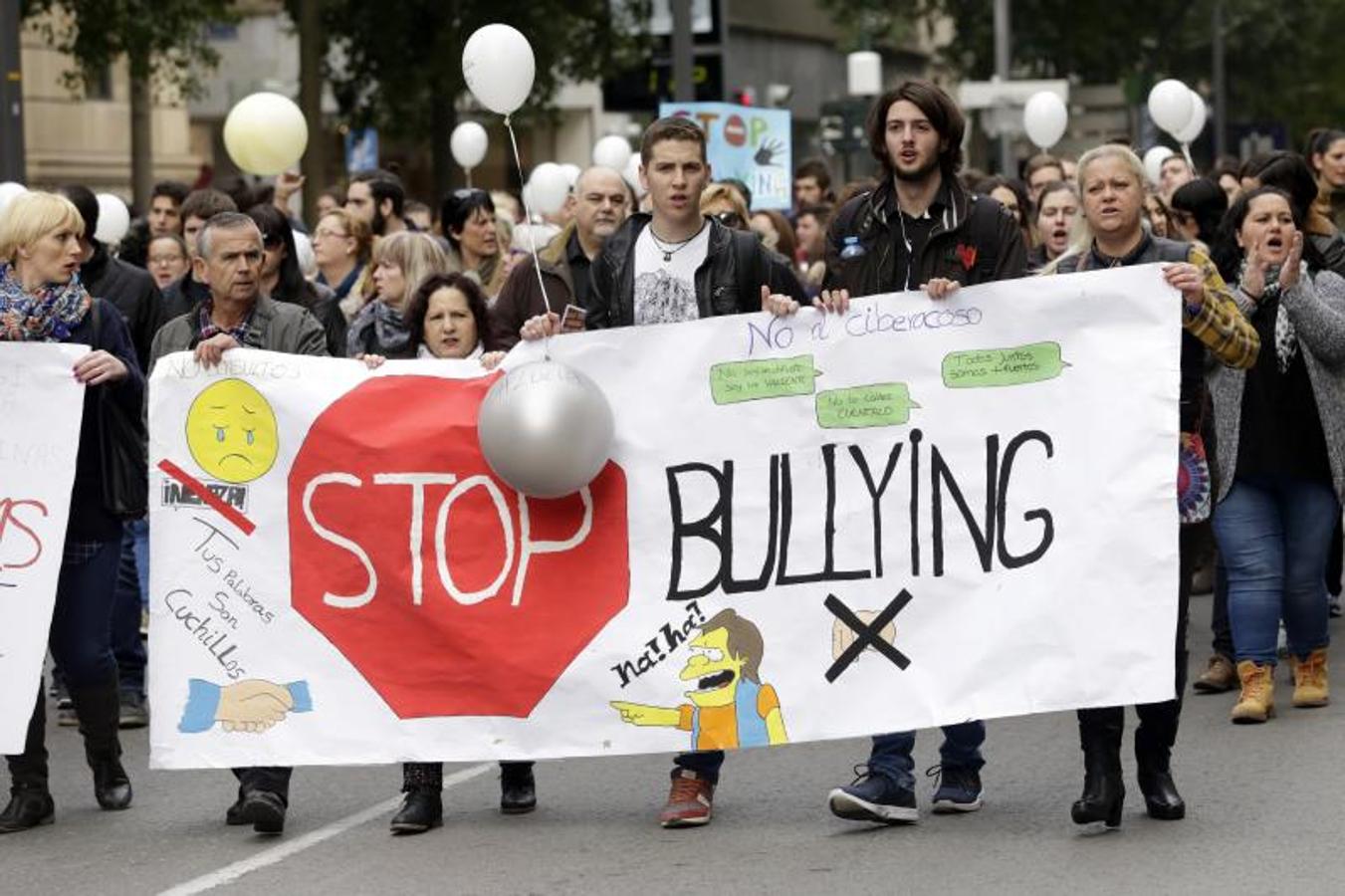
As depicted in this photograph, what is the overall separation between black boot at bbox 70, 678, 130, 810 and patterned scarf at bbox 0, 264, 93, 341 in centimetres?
107

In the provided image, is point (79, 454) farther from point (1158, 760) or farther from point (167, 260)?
point (167, 260)

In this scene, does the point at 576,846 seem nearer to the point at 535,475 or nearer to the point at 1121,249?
the point at 535,475

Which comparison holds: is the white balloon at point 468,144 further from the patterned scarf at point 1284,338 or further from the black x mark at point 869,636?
the black x mark at point 869,636

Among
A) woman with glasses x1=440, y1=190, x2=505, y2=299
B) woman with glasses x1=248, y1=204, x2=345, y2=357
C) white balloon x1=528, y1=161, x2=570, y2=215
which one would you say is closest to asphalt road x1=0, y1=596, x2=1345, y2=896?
woman with glasses x1=248, y1=204, x2=345, y2=357

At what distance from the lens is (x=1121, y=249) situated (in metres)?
8.35

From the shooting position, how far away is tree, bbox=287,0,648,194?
33719mm

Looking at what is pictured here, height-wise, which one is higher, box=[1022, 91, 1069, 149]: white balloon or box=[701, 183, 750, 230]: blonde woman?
box=[1022, 91, 1069, 149]: white balloon

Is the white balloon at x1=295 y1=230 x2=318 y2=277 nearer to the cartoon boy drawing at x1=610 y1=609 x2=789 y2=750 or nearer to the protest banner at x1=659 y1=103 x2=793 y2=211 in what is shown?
the cartoon boy drawing at x1=610 y1=609 x2=789 y2=750

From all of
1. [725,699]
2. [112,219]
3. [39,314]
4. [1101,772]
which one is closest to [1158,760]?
[1101,772]

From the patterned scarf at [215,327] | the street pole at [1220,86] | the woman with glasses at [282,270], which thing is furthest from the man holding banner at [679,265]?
the street pole at [1220,86]

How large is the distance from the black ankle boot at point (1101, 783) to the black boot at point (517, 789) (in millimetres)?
1707

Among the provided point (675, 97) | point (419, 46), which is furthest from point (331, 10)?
point (675, 97)

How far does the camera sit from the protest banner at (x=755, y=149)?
19.8 metres

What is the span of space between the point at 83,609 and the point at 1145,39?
4183 centimetres
